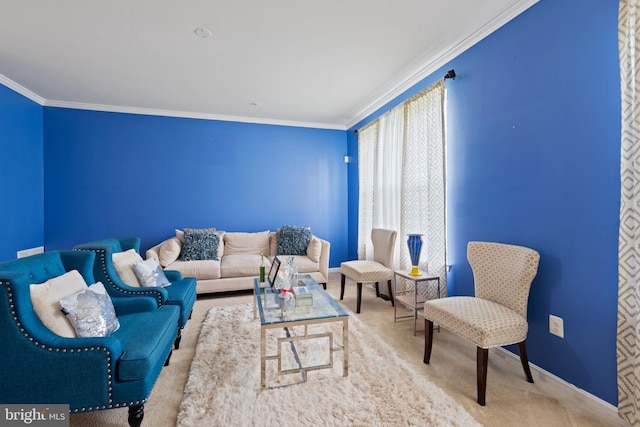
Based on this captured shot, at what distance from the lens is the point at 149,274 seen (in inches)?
104

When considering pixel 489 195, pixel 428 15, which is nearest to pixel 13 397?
pixel 489 195

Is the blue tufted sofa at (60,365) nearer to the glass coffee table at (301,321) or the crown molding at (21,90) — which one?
the glass coffee table at (301,321)

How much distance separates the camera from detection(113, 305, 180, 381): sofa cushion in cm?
152

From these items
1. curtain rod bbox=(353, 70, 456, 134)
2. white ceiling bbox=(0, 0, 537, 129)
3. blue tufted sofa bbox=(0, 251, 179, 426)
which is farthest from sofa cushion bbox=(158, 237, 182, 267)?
curtain rod bbox=(353, 70, 456, 134)

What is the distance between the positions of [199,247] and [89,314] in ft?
8.50

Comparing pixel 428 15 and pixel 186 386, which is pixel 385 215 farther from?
pixel 186 386

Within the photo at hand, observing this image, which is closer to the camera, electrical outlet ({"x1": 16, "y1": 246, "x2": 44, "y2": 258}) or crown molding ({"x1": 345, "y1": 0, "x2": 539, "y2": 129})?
crown molding ({"x1": 345, "y1": 0, "x2": 539, "y2": 129})

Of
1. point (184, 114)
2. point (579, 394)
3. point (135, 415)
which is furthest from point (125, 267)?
point (579, 394)

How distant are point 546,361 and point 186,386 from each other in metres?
2.50

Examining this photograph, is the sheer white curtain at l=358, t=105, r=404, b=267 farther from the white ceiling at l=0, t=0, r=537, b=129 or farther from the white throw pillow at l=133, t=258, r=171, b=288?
the white throw pillow at l=133, t=258, r=171, b=288

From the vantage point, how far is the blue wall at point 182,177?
4.39m

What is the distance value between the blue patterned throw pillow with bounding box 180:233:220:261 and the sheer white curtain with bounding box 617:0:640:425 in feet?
13.6

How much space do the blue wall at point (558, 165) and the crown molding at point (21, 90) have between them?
17.0 ft
